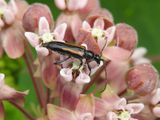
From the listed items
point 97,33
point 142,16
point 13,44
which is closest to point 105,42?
point 97,33

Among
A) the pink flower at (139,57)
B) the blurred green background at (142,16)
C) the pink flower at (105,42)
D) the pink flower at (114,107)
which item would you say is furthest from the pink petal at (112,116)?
the blurred green background at (142,16)

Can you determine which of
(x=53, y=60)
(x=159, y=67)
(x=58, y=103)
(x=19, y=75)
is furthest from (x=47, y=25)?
(x=159, y=67)

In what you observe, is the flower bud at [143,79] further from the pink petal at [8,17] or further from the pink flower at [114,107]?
the pink petal at [8,17]

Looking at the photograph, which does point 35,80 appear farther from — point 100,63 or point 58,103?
point 100,63

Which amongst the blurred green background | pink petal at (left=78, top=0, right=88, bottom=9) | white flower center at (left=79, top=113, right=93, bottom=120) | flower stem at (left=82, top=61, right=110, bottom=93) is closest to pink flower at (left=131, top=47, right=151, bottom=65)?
the blurred green background

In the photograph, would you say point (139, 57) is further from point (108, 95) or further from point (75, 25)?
point (108, 95)

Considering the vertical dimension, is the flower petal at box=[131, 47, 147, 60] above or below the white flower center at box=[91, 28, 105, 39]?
below

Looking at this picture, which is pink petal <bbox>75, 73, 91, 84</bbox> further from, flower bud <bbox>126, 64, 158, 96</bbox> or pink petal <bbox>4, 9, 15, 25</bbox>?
pink petal <bbox>4, 9, 15, 25</bbox>
